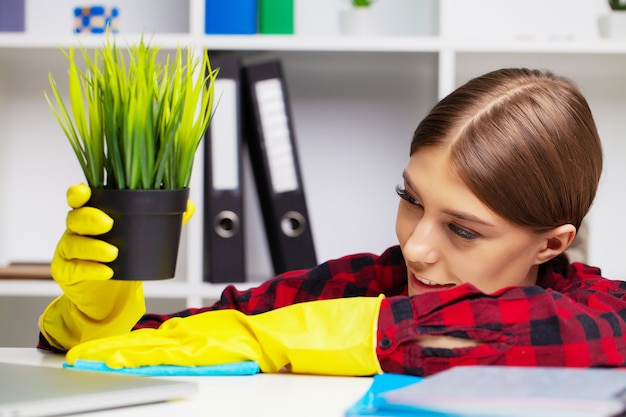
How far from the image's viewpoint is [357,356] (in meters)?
0.87

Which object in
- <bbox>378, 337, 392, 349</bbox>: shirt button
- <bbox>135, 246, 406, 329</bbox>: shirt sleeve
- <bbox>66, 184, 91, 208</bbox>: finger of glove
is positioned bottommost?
<bbox>135, 246, 406, 329</bbox>: shirt sleeve

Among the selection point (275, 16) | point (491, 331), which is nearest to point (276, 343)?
point (491, 331)

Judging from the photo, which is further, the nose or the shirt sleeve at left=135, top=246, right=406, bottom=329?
the shirt sleeve at left=135, top=246, right=406, bottom=329

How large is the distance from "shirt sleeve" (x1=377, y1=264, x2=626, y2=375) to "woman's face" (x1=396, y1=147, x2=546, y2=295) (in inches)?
7.5

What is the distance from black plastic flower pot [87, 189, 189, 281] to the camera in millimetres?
941

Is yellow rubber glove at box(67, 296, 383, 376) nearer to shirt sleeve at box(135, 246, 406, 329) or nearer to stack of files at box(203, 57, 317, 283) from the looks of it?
shirt sleeve at box(135, 246, 406, 329)

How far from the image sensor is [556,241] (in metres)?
1.18

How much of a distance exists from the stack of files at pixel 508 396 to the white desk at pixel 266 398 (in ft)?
0.16

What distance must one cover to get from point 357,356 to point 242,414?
0.63ft

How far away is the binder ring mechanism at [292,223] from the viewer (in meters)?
2.03

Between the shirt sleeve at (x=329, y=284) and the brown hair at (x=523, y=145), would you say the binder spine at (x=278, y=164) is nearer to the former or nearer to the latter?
the shirt sleeve at (x=329, y=284)

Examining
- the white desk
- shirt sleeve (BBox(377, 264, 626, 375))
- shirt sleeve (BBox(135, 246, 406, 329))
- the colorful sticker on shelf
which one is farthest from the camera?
the colorful sticker on shelf

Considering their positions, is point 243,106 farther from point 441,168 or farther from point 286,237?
point 441,168

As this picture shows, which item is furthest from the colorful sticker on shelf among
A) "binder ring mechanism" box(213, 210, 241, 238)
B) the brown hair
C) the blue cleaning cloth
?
the blue cleaning cloth
